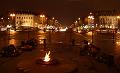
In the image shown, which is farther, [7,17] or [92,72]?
[7,17]

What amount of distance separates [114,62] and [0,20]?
14500 cm

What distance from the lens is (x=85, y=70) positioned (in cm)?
2266

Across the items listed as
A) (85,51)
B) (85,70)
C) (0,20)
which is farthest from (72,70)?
(0,20)

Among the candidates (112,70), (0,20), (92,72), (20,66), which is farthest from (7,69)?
(0,20)

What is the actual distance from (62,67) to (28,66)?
9.59 ft

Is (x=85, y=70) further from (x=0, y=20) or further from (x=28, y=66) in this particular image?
(x=0, y=20)

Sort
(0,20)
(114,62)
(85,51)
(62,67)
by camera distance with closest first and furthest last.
Result: (62,67), (114,62), (85,51), (0,20)

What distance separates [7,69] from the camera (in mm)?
22438

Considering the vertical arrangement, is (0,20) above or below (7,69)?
above

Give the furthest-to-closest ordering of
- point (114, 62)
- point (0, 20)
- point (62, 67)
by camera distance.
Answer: point (0, 20), point (114, 62), point (62, 67)

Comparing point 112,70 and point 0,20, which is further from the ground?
point 0,20

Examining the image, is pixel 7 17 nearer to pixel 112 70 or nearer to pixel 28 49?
pixel 28 49

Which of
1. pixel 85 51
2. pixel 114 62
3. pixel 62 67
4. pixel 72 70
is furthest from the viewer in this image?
pixel 85 51

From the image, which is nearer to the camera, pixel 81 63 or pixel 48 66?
pixel 48 66
